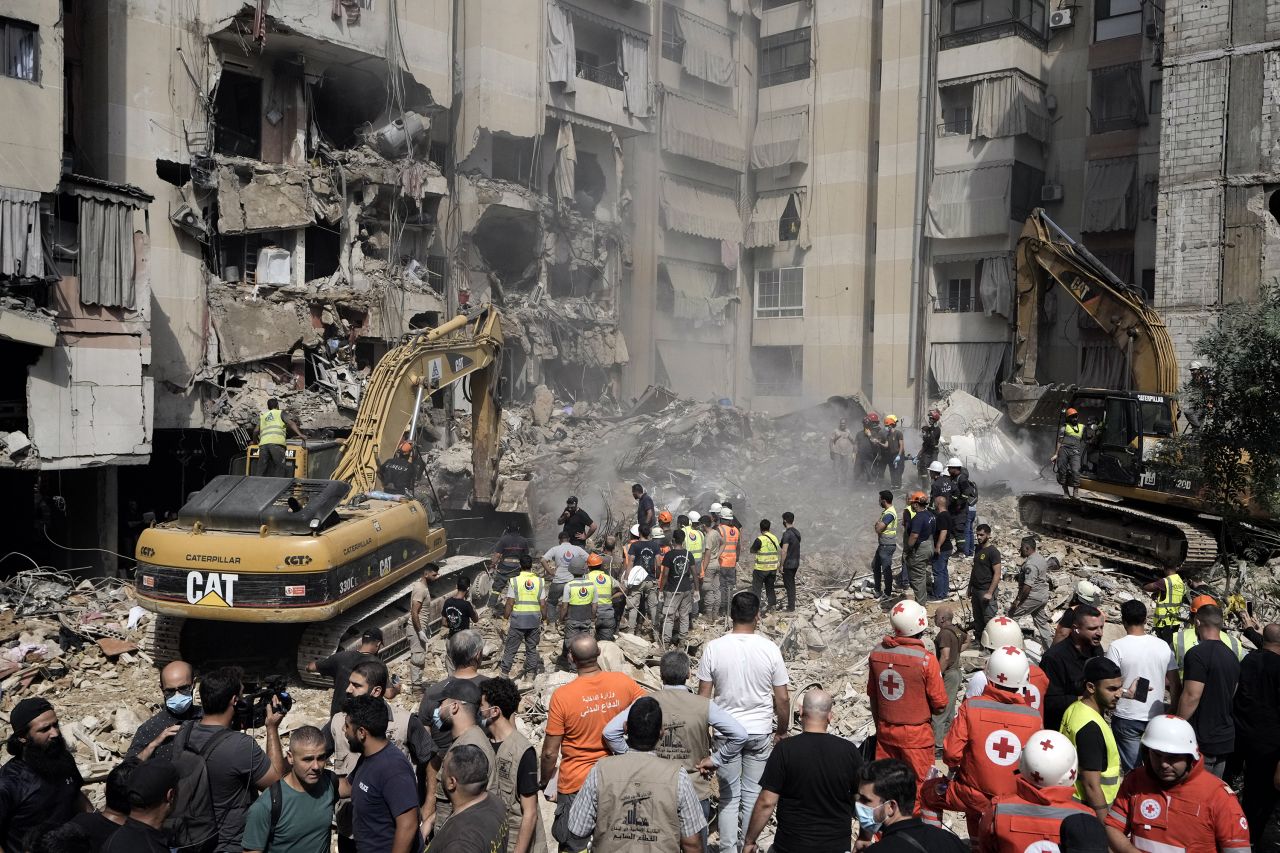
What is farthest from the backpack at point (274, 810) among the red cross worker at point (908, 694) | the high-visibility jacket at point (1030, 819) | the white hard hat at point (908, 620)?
the white hard hat at point (908, 620)

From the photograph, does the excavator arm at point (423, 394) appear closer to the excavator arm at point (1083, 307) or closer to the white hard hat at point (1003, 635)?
the white hard hat at point (1003, 635)

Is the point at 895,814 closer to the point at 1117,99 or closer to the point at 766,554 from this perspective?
the point at 766,554

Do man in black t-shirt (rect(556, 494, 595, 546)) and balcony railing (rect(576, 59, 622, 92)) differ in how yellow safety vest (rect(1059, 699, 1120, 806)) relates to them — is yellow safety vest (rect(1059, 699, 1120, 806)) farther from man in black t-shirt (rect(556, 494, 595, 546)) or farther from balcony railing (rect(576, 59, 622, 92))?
balcony railing (rect(576, 59, 622, 92))

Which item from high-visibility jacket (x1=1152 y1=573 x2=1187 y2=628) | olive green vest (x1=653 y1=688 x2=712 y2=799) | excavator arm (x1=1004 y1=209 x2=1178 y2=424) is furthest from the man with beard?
excavator arm (x1=1004 y1=209 x2=1178 y2=424)

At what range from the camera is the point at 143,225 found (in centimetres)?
1688

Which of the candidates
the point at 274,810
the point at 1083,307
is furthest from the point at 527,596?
the point at 1083,307

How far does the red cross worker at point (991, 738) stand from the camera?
4.98m

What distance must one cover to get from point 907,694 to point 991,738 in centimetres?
93

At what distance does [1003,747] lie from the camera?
16.4 feet

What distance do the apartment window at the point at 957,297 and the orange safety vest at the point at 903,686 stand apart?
2509 centimetres

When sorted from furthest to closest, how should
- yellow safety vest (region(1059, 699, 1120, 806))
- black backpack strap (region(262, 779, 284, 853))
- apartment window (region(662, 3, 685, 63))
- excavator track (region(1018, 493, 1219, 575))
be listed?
apartment window (region(662, 3, 685, 63))
excavator track (region(1018, 493, 1219, 575))
yellow safety vest (region(1059, 699, 1120, 806))
black backpack strap (region(262, 779, 284, 853))

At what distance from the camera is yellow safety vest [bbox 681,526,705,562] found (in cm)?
1303

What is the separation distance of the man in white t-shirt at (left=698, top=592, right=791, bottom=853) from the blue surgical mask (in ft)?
5.07

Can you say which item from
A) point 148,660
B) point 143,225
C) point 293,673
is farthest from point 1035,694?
point 143,225
